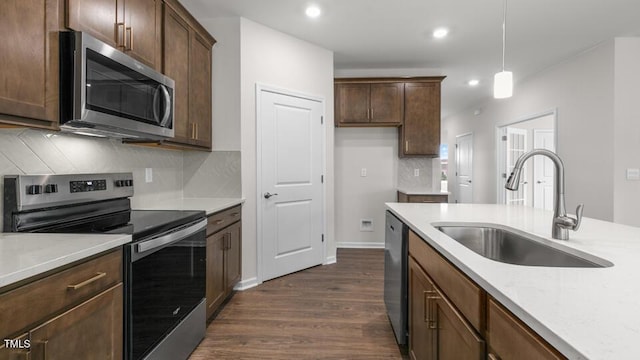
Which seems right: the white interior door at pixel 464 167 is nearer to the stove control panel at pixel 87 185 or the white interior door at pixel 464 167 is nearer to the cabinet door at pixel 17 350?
the stove control panel at pixel 87 185

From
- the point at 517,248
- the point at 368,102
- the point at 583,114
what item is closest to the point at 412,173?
the point at 368,102

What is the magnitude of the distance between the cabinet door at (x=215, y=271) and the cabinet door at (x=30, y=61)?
125 cm

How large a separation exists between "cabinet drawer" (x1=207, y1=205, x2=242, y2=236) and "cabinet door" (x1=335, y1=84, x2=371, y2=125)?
2.15 m

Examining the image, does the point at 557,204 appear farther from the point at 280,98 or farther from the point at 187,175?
the point at 187,175

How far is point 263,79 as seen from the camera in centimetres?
322

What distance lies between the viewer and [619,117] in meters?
3.52

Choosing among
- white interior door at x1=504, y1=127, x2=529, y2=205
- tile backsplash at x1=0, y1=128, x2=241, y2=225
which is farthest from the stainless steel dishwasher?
white interior door at x1=504, y1=127, x2=529, y2=205

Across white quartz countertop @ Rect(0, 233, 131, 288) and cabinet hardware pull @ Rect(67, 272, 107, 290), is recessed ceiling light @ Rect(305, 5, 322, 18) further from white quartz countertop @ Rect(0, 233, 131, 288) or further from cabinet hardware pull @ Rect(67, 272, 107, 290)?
cabinet hardware pull @ Rect(67, 272, 107, 290)

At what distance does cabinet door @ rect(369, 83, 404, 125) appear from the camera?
4340 millimetres

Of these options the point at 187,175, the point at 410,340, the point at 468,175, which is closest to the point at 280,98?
the point at 187,175

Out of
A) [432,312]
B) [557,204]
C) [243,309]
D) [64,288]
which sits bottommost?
[243,309]

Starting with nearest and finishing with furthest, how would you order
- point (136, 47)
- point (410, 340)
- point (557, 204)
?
1. point (557, 204)
2. point (410, 340)
3. point (136, 47)

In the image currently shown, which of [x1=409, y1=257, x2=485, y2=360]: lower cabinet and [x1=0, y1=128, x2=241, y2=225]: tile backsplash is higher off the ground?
[x1=0, y1=128, x2=241, y2=225]: tile backsplash

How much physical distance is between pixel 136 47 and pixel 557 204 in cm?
238
